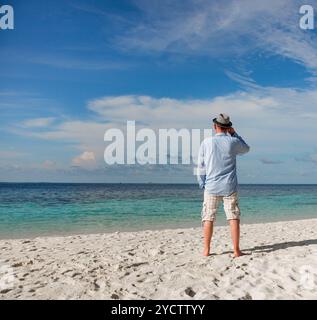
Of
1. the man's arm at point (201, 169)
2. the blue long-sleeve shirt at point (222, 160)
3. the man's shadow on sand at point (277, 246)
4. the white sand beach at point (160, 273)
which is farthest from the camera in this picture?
the man's shadow on sand at point (277, 246)

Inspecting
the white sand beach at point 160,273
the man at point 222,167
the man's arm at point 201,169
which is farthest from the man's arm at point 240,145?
the white sand beach at point 160,273

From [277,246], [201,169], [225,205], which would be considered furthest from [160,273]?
[277,246]

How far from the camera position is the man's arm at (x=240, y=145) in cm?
605

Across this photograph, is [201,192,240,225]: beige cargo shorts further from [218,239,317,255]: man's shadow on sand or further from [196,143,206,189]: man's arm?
[218,239,317,255]: man's shadow on sand

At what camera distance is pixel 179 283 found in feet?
16.0

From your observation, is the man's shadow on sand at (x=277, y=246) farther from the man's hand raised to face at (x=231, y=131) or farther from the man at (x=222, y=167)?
the man's hand raised to face at (x=231, y=131)

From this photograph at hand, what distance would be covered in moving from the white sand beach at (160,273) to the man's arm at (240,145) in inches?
70.1

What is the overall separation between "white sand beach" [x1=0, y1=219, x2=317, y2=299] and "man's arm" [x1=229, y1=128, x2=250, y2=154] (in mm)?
1781

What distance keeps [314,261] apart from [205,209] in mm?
1916

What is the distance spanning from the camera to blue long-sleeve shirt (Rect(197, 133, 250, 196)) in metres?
6.02

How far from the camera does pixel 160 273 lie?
5.38 meters

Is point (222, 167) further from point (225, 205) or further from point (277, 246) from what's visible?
point (277, 246)
